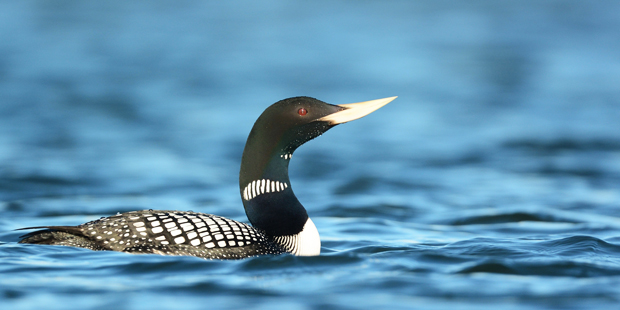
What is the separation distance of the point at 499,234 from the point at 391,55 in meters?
11.3

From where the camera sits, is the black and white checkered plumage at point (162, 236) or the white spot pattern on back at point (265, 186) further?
the white spot pattern on back at point (265, 186)

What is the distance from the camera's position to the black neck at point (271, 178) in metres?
4.34

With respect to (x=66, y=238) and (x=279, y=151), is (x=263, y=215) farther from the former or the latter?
(x=66, y=238)

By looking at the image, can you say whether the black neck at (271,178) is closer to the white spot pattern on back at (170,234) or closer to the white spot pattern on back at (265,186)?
the white spot pattern on back at (265,186)

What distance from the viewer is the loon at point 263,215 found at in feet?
13.3

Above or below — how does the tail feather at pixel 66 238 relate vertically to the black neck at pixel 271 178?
below

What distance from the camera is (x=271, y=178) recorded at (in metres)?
4.37

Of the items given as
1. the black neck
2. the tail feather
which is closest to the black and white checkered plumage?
the tail feather

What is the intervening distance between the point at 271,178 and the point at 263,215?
0.67 feet

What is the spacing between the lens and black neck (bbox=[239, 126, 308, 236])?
434 cm

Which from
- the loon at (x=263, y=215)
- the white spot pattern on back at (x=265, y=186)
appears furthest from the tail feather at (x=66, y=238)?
the white spot pattern on back at (x=265, y=186)

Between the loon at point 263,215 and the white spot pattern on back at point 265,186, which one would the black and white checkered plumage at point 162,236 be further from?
the white spot pattern on back at point 265,186

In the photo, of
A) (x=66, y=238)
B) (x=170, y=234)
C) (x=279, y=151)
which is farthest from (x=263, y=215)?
(x=66, y=238)

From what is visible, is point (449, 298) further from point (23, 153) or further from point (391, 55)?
point (391, 55)
